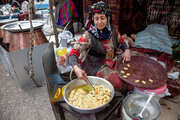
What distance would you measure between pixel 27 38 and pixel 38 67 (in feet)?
1.99

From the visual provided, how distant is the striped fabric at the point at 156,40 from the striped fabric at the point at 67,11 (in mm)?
2448

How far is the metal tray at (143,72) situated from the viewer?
5.41 feet

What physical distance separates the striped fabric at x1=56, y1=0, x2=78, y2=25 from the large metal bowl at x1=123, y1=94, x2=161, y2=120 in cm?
363

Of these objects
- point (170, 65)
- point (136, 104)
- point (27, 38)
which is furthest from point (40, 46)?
point (170, 65)

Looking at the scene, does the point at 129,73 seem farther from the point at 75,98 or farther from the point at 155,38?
the point at 155,38

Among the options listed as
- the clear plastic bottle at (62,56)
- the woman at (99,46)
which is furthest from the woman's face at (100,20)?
the clear plastic bottle at (62,56)

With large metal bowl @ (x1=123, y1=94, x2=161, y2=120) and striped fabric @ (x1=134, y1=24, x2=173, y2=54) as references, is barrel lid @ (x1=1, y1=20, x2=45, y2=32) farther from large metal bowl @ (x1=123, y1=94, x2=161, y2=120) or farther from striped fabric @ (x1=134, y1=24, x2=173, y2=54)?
striped fabric @ (x1=134, y1=24, x2=173, y2=54)

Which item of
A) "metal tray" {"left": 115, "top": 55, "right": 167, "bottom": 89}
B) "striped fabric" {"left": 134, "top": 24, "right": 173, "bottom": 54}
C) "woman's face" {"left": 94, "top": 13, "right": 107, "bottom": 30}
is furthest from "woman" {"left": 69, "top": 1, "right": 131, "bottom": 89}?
"striped fabric" {"left": 134, "top": 24, "right": 173, "bottom": 54}

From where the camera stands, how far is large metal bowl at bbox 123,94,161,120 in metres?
1.47

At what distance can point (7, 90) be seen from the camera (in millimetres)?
2432

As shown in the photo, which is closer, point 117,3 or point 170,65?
point 170,65

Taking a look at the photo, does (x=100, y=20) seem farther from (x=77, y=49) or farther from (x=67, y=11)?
(x=67, y=11)

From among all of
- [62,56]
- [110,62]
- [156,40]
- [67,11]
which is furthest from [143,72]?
[67,11]

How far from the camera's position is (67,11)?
4.32m
